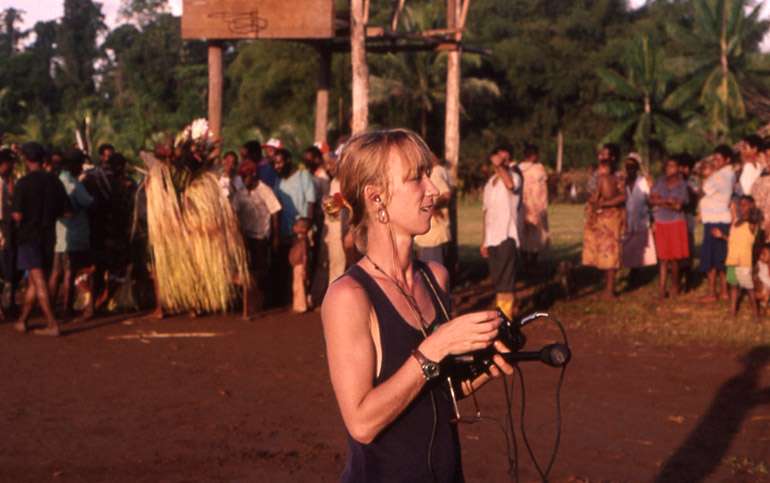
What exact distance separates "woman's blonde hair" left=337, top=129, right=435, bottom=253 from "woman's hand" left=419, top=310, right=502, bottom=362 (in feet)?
1.42

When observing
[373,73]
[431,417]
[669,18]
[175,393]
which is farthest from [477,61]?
[431,417]

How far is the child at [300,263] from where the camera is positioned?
12.2 meters

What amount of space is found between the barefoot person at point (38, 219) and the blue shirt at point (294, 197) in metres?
2.63

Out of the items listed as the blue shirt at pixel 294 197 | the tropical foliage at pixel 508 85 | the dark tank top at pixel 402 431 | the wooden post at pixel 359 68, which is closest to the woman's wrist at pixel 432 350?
the dark tank top at pixel 402 431

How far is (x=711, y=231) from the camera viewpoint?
1289 cm

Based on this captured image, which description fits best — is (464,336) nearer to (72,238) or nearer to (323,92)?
(72,238)

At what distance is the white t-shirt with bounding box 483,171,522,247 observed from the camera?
36.7ft

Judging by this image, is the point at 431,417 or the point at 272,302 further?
the point at 272,302

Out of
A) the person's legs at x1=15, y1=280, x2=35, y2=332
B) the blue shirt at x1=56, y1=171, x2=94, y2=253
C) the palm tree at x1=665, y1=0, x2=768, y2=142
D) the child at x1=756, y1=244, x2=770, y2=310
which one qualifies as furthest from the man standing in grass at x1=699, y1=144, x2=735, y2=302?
the palm tree at x1=665, y1=0, x2=768, y2=142

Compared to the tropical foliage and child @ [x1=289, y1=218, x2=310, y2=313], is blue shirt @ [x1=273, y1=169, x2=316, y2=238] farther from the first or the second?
the tropical foliage

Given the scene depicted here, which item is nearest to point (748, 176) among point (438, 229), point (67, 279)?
point (438, 229)

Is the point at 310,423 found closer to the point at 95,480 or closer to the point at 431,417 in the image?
the point at 95,480

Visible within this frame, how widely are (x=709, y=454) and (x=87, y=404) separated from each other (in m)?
4.19

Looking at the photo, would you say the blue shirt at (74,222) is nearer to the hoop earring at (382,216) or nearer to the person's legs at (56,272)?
the person's legs at (56,272)
